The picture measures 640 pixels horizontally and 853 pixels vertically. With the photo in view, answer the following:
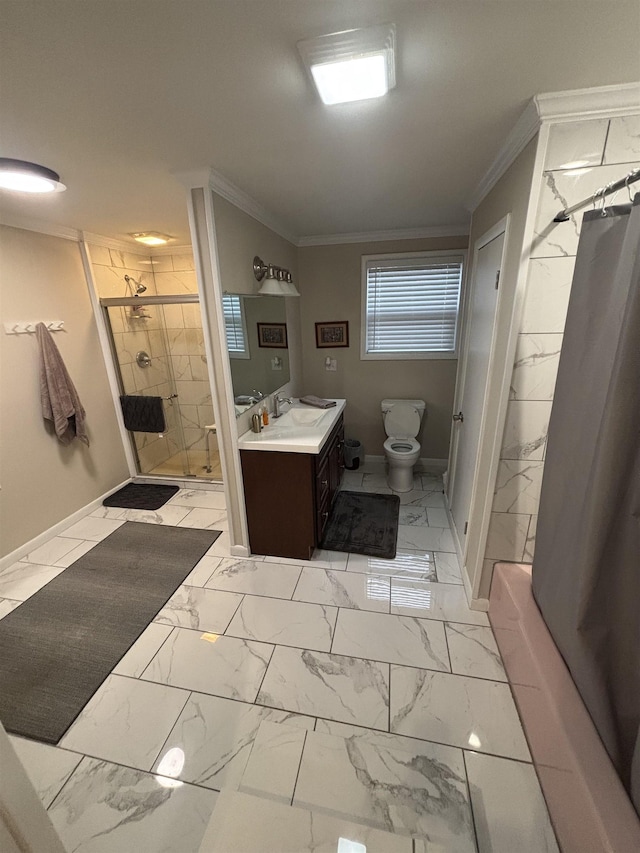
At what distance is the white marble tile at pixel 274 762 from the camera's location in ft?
4.00

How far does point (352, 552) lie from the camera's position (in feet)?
8.11

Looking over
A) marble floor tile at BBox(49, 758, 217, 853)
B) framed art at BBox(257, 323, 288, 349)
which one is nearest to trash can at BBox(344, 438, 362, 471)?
framed art at BBox(257, 323, 288, 349)

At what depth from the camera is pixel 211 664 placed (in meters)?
1.71

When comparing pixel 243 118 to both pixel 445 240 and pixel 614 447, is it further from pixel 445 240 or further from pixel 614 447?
pixel 445 240

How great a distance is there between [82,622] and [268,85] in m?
2.71

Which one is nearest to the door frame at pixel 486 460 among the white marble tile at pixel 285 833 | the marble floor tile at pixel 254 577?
the marble floor tile at pixel 254 577

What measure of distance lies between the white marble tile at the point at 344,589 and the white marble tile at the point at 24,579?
5.70ft

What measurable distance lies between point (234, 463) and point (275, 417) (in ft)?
2.28

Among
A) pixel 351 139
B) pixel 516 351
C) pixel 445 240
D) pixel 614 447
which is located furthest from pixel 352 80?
pixel 445 240

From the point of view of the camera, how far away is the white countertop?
2148 millimetres

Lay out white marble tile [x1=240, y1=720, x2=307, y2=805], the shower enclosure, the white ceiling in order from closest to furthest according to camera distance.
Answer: the white ceiling, white marble tile [x1=240, y1=720, x2=307, y2=805], the shower enclosure

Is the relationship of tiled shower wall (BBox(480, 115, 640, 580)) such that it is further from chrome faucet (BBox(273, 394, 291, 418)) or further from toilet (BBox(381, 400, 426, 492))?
chrome faucet (BBox(273, 394, 291, 418))

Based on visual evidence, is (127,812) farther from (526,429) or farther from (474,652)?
(526,429)

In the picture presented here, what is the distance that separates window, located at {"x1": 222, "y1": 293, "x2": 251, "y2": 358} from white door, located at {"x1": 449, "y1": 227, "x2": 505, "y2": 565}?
4.91ft
